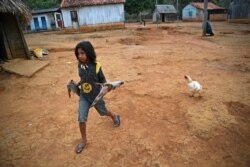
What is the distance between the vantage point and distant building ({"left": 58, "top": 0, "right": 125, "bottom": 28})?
907 inches

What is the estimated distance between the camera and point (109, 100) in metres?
4.71

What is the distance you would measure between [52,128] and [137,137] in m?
1.54

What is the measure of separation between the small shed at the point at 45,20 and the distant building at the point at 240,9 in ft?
81.4

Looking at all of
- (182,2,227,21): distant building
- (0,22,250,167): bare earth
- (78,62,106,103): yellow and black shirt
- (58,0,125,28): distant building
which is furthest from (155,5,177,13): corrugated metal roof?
(78,62,106,103): yellow and black shirt

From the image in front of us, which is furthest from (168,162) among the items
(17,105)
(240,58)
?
(240,58)

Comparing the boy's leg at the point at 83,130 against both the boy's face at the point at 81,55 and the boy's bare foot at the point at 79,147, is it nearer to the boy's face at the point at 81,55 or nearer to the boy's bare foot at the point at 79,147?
the boy's bare foot at the point at 79,147

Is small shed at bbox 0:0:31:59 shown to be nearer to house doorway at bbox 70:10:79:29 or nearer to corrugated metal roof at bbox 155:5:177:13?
house doorway at bbox 70:10:79:29

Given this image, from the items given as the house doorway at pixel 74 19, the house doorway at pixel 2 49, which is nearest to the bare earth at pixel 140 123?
the house doorway at pixel 2 49

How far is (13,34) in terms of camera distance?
8.48m

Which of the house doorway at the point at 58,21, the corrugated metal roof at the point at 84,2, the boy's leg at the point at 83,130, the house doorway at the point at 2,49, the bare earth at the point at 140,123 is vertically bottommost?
the bare earth at the point at 140,123

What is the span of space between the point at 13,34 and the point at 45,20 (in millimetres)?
28296

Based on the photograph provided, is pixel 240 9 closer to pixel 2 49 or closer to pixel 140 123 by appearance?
pixel 2 49

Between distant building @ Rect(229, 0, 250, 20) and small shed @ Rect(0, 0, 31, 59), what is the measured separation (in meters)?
25.0

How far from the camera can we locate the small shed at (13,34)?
8.07 m
